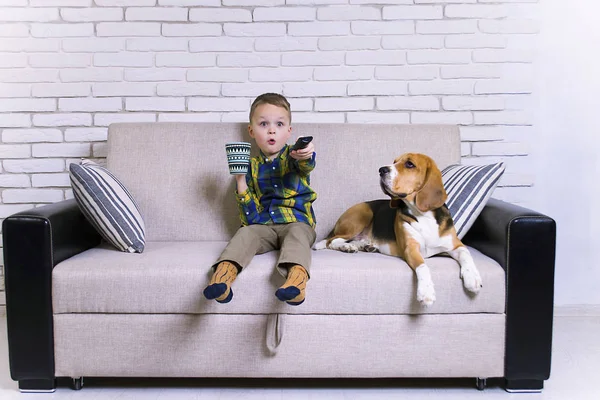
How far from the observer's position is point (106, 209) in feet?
8.67

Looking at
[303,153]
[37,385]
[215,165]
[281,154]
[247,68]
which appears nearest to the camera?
[37,385]

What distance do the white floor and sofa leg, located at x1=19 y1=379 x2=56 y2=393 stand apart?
3cm

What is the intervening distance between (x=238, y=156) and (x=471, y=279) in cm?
99

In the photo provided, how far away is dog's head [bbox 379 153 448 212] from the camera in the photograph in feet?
8.35

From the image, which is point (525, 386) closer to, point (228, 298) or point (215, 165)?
point (228, 298)

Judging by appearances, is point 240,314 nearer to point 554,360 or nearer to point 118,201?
point 118,201

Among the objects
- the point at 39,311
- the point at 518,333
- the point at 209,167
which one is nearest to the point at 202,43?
the point at 209,167

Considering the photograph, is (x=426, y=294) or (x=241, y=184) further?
(x=241, y=184)

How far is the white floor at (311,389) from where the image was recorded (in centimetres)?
243

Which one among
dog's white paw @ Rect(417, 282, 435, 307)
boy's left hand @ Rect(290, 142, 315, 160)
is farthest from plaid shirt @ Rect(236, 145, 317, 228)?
dog's white paw @ Rect(417, 282, 435, 307)

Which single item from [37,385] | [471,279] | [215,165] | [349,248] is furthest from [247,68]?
[37,385]

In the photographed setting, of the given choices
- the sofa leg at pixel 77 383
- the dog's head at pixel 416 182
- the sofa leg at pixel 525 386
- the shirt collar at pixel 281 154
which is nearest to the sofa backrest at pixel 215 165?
the shirt collar at pixel 281 154

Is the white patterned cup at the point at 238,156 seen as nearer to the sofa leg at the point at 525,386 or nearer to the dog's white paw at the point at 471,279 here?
the dog's white paw at the point at 471,279

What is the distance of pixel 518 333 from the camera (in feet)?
7.95
